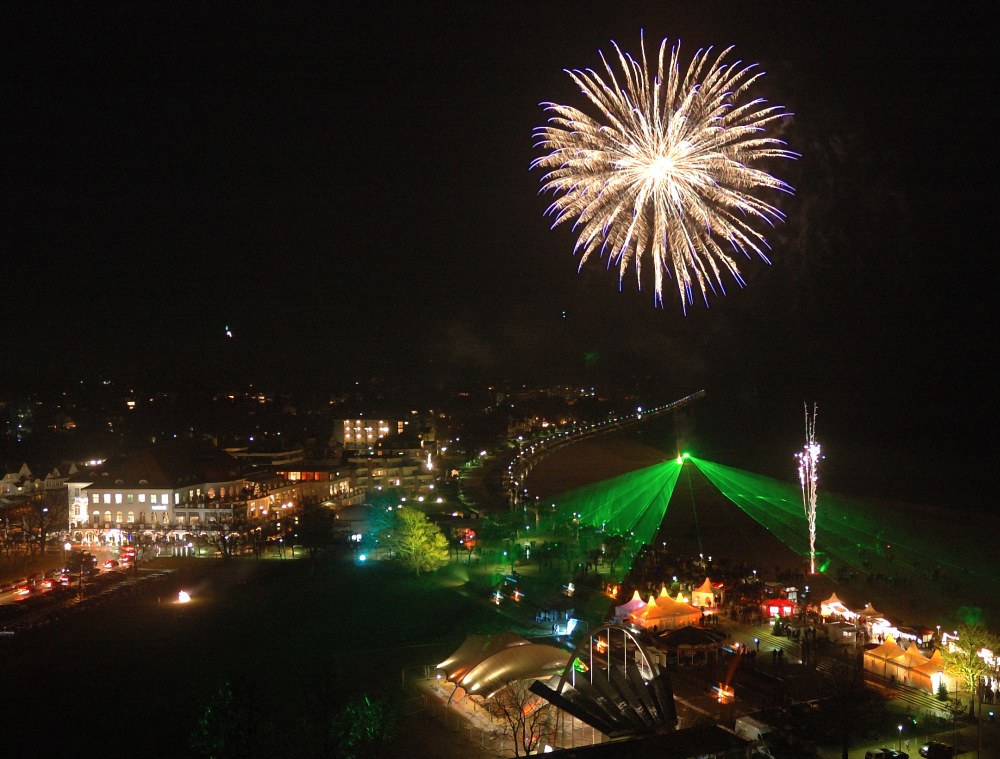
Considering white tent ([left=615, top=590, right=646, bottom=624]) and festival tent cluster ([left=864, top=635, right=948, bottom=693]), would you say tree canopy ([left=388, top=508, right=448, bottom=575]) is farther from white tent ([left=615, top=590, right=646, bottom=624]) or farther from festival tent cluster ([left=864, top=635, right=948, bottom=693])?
festival tent cluster ([left=864, top=635, right=948, bottom=693])

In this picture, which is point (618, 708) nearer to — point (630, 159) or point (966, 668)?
point (966, 668)

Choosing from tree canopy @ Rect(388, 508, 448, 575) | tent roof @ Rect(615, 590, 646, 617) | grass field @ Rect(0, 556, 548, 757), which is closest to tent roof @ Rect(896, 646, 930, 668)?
tent roof @ Rect(615, 590, 646, 617)

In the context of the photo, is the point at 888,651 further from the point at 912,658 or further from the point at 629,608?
the point at 629,608

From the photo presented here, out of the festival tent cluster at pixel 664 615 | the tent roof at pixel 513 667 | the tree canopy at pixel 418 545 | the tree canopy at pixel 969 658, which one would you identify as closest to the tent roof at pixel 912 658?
the tree canopy at pixel 969 658

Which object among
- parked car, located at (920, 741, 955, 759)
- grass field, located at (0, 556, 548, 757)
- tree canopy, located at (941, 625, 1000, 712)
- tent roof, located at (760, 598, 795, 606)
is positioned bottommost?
grass field, located at (0, 556, 548, 757)

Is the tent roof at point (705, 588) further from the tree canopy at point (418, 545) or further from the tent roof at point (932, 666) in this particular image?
the tree canopy at point (418, 545)

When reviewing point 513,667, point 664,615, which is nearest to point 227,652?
point 513,667
